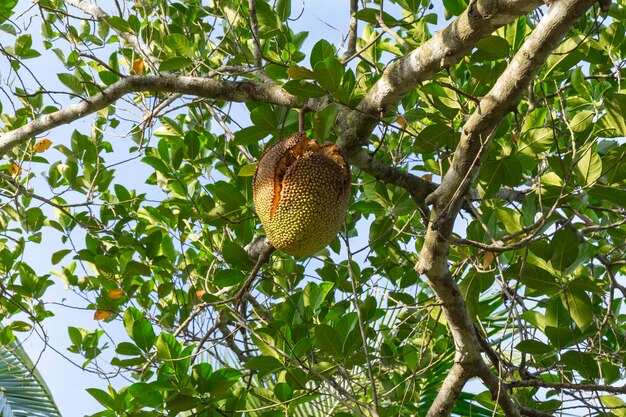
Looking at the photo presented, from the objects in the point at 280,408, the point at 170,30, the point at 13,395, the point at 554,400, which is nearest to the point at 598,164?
the point at 554,400

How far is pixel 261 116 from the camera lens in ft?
6.85

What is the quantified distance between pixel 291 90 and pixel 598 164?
787 mm

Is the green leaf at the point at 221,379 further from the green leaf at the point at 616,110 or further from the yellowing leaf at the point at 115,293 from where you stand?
the green leaf at the point at 616,110

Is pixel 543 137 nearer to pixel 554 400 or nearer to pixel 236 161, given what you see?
pixel 554 400

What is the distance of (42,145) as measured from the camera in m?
3.17

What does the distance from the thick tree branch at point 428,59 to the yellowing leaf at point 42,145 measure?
166cm

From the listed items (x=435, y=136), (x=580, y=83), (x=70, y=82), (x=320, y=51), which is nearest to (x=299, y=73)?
(x=320, y=51)

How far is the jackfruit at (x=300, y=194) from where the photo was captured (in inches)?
67.0

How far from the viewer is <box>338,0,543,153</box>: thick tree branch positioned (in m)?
1.62

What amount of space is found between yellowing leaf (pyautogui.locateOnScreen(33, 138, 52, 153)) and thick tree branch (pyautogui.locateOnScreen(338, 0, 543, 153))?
1659mm

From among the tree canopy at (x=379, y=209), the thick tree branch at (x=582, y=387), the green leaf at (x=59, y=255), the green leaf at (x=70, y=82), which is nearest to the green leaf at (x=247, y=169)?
the tree canopy at (x=379, y=209)

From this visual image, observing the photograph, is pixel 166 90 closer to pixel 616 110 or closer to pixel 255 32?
pixel 255 32

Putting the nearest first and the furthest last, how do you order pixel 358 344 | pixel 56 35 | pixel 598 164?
pixel 598 164 → pixel 358 344 → pixel 56 35

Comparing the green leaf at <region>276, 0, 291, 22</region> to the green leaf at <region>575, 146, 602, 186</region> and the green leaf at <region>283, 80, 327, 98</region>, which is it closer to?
the green leaf at <region>283, 80, 327, 98</region>
